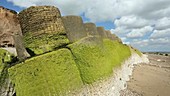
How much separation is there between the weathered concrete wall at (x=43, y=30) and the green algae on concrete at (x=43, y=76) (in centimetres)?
67

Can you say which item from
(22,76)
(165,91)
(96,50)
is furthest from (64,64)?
(165,91)

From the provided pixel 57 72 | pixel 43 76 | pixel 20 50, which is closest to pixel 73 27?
pixel 20 50

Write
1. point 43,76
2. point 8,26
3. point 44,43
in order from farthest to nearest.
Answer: point 8,26 < point 44,43 < point 43,76

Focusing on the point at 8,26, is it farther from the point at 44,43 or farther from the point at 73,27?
the point at 73,27

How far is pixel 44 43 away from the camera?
5816mm

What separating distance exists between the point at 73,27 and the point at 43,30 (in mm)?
1250

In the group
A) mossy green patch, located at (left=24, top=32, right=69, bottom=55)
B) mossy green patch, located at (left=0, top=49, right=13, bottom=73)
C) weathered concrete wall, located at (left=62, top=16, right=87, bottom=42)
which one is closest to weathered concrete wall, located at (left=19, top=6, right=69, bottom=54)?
mossy green patch, located at (left=24, top=32, right=69, bottom=55)

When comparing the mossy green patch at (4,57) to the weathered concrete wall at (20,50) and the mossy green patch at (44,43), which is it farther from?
the mossy green patch at (44,43)

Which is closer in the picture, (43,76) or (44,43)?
(43,76)

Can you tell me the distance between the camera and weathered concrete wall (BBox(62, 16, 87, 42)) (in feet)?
21.6

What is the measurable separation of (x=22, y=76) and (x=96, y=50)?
2597 mm

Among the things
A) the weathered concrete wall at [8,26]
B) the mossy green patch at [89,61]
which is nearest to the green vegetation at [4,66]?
the weathered concrete wall at [8,26]

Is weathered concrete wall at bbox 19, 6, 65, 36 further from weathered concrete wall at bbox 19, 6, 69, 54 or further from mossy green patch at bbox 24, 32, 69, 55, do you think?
mossy green patch at bbox 24, 32, 69, 55

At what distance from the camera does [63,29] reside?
6059 millimetres
